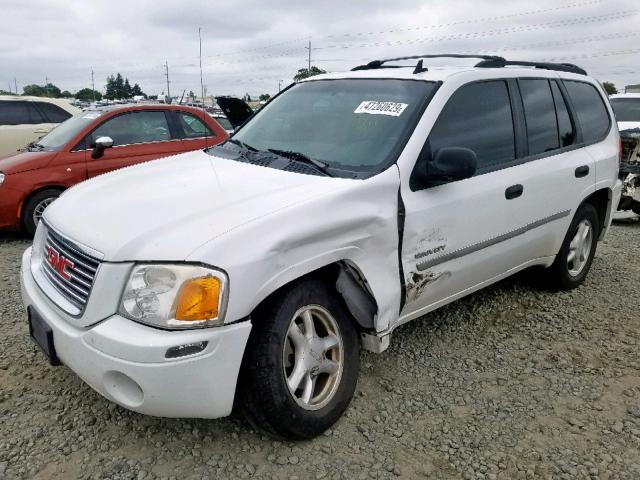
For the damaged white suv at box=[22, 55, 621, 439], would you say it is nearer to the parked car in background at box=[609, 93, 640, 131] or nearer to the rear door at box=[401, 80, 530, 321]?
the rear door at box=[401, 80, 530, 321]

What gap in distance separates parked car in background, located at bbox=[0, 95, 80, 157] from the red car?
8.89 feet

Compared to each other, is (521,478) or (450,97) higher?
(450,97)

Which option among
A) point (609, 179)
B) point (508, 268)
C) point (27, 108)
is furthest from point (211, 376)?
point (27, 108)

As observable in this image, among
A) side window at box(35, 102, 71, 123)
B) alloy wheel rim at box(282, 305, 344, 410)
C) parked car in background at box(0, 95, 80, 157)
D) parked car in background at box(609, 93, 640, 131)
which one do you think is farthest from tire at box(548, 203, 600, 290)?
side window at box(35, 102, 71, 123)

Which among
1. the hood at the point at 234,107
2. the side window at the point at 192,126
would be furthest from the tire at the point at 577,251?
the side window at the point at 192,126

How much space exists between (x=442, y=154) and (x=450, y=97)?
553mm

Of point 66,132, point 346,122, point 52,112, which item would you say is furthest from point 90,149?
point 346,122

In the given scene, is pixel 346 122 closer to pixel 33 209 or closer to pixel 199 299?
pixel 199 299

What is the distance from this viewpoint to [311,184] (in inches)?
105

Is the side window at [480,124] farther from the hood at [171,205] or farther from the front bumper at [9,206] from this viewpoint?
the front bumper at [9,206]

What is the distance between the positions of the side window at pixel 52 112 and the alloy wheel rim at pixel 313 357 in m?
8.29

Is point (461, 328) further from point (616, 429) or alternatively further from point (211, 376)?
point (211, 376)

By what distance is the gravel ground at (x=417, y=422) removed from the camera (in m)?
2.44

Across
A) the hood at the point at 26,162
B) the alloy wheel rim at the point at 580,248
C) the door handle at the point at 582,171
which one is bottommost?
the alloy wheel rim at the point at 580,248
